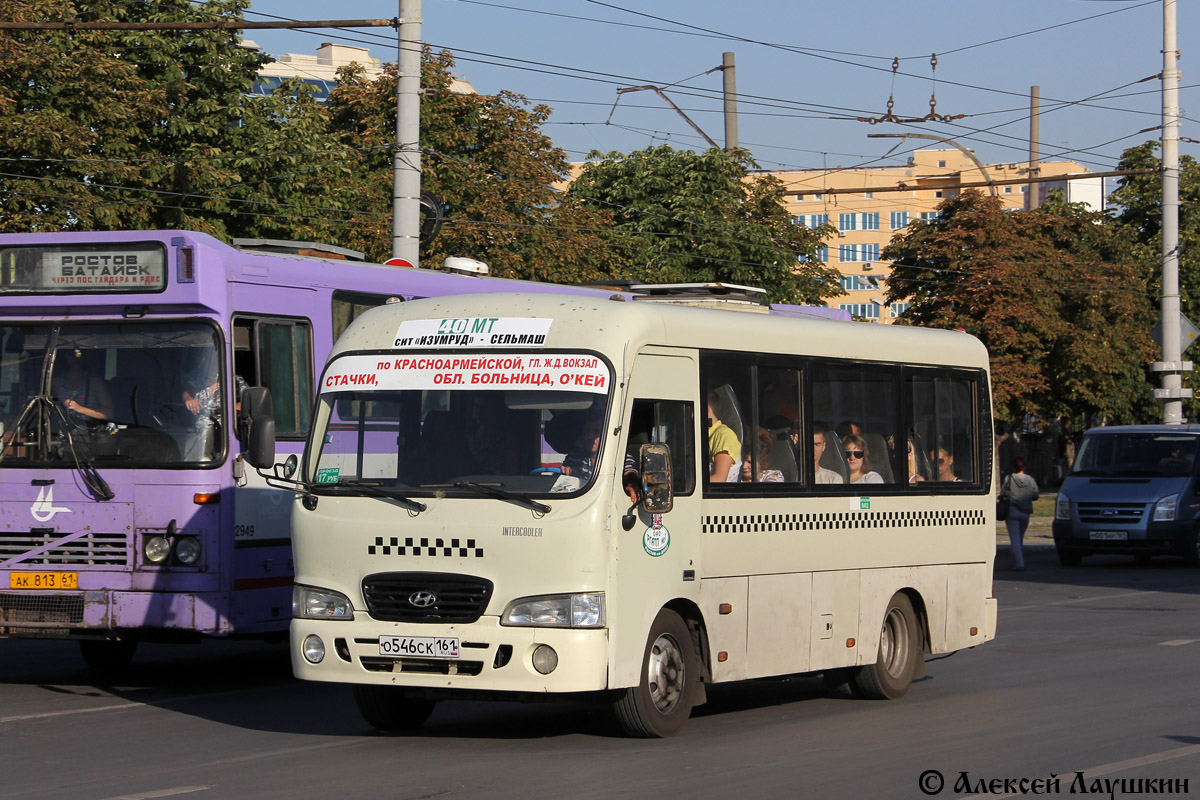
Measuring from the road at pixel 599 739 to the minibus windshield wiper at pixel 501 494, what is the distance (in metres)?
1.36

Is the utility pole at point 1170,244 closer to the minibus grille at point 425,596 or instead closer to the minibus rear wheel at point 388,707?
the minibus rear wheel at point 388,707

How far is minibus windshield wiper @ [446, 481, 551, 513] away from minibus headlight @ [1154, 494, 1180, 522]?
1967 centimetres

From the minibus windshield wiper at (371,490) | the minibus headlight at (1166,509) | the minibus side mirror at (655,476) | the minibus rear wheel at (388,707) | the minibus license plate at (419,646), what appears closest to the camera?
the minibus license plate at (419,646)

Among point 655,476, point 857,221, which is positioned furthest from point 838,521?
Answer: point 857,221

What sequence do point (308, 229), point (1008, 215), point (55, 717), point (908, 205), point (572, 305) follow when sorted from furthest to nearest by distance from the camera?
point (908, 205)
point (1008, 215)
point (308, 229)
point (55, 717)
point (572, 305)

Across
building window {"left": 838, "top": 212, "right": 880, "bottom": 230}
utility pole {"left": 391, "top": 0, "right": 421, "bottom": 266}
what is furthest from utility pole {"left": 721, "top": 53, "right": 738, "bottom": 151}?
building window {"left": 838, "top": 212, "right": 880, "bottom": 230}

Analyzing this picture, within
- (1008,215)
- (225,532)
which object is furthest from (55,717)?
(1008,215)

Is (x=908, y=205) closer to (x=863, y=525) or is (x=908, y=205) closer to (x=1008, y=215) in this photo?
(x=1008, y=215)

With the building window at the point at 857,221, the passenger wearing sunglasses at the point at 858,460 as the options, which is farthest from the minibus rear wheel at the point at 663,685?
the building window at the point at 857,221

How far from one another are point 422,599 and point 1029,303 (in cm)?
4546

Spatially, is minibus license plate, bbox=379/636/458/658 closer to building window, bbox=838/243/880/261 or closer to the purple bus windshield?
the purple bus windshield

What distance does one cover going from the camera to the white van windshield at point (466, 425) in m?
9.80

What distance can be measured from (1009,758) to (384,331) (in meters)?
4.37

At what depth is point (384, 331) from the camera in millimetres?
10617
